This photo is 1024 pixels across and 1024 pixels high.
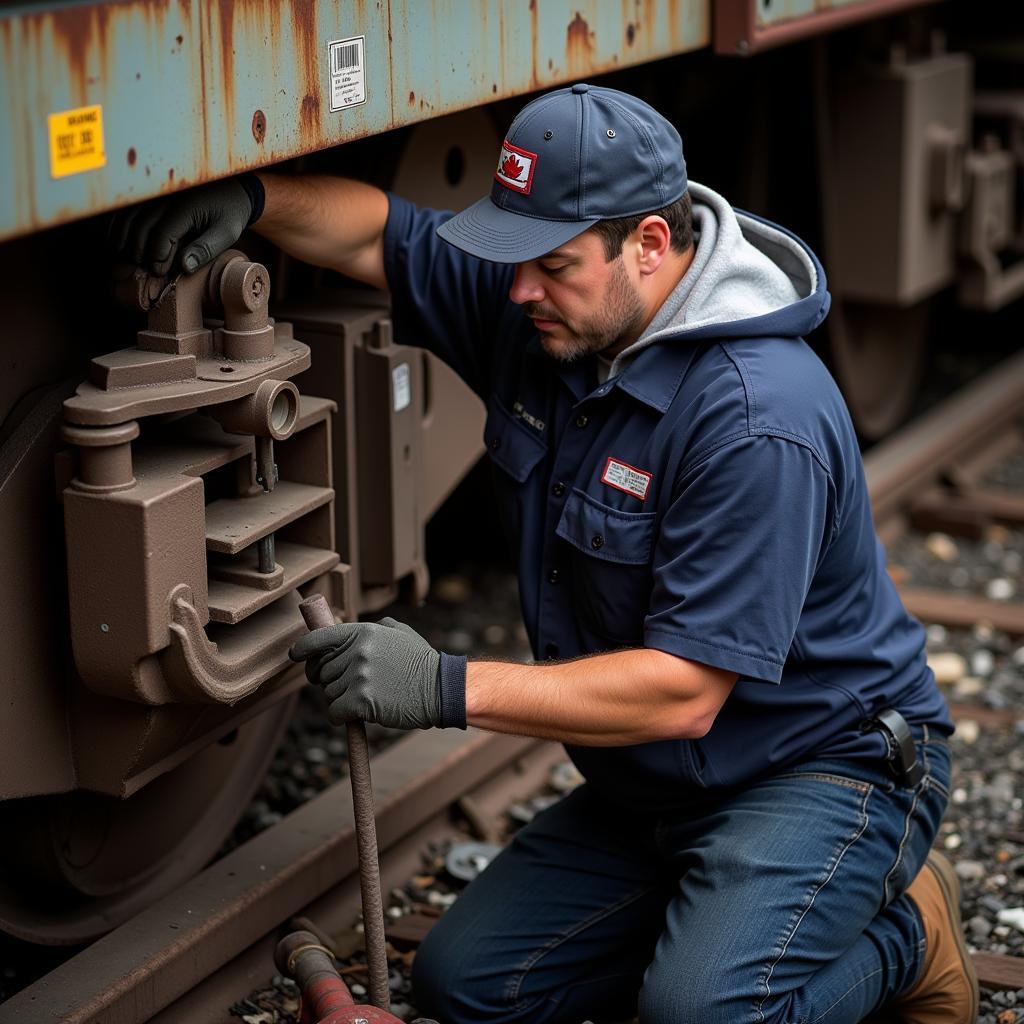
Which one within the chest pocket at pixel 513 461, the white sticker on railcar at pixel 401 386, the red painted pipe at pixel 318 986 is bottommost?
the red painted pipe at pixel 318 986

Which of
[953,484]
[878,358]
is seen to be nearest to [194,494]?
[953,484]

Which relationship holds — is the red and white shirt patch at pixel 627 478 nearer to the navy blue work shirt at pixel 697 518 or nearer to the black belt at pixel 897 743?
the navy blue work shirt at pixel 697 518

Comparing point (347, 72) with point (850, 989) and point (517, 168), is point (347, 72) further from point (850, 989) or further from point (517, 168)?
point (850, 989)

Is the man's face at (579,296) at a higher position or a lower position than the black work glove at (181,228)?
lower

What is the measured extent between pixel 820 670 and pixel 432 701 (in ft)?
2.35

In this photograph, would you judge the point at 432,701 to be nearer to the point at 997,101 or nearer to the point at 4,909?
the point at 4,909

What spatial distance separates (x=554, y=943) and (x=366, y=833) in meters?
0.61

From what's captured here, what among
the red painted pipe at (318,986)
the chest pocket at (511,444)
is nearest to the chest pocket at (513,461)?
the chest pocket at (511,444)

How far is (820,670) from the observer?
289 centimetres

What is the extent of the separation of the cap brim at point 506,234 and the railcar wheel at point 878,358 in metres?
3.10

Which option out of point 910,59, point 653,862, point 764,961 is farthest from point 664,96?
point 764,961

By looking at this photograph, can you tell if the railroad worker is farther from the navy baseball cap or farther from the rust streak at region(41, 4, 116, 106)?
the rust streak at region(41, 4, 116, 106)

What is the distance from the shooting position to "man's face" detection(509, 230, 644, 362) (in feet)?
8.84

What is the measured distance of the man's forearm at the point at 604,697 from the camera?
260 centimetres
